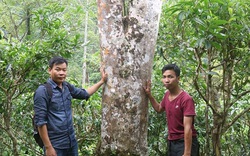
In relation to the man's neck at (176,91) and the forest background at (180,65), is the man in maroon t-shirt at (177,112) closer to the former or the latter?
the man's neck at (176,91)

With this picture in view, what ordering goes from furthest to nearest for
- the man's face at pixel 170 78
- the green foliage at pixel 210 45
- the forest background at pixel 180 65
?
1. the man's face at pixel 170 78
2. the forest background at pixel 180 65
3. the green foliage at pixel 210 45

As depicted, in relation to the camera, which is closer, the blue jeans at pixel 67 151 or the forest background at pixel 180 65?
the forest background at pixel 180 65

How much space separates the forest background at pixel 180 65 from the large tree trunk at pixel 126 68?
0.24m

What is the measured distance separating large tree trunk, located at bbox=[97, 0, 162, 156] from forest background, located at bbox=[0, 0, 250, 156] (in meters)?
0.24

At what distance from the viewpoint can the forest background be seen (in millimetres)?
2438

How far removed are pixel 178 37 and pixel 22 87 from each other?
1761 mm

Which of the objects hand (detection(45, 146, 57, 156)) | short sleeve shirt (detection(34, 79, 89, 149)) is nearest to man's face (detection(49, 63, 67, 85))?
short sleeve shirt (detection(34, 79, 89, 149))

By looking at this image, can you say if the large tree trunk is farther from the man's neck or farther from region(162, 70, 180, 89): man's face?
the man's neck

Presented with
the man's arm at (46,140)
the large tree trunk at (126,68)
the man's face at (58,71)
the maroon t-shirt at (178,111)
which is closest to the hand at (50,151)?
the man's arm at (46,140)

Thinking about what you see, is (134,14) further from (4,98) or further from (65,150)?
(4,98)

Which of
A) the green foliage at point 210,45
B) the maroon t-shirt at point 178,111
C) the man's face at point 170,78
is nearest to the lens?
the green foliage at point 210,45

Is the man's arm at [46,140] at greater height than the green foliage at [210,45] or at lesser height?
lesser

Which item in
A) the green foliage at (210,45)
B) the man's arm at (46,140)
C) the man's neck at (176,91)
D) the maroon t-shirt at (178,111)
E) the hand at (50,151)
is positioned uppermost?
the green foliage at (210,45)

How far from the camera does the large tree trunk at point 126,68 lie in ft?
8.60
